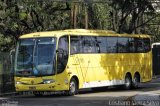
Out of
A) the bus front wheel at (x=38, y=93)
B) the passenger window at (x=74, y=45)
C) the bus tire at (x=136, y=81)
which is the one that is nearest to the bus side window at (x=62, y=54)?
the passenger window at (x=74, y=45)

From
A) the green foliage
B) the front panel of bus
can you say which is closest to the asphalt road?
the front panel of bus

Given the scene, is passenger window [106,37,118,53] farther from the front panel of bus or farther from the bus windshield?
the bus windshield

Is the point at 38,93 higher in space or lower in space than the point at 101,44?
lower

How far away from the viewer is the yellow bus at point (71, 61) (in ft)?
82.0

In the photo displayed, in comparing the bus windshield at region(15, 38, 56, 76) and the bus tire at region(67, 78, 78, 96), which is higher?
the bus windshield at region(15, 38, 56, 76)

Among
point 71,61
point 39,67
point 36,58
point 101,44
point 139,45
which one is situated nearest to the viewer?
point 39,67

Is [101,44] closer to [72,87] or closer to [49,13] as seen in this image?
[72,87]

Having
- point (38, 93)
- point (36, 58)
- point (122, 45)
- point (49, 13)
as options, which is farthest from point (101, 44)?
point (49, 13)

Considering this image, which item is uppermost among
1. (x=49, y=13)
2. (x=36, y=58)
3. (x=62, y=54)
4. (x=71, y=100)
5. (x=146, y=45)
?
(x=49, y=13)

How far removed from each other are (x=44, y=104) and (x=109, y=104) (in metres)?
2.60

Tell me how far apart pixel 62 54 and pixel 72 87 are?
6.20 ft

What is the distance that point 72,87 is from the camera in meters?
26.0

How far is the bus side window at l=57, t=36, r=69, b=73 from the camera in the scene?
82.6ft

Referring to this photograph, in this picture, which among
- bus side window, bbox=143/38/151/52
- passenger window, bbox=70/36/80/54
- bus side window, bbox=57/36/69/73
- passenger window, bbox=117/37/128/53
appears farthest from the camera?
bus side window, bbox=143/38/151/52
